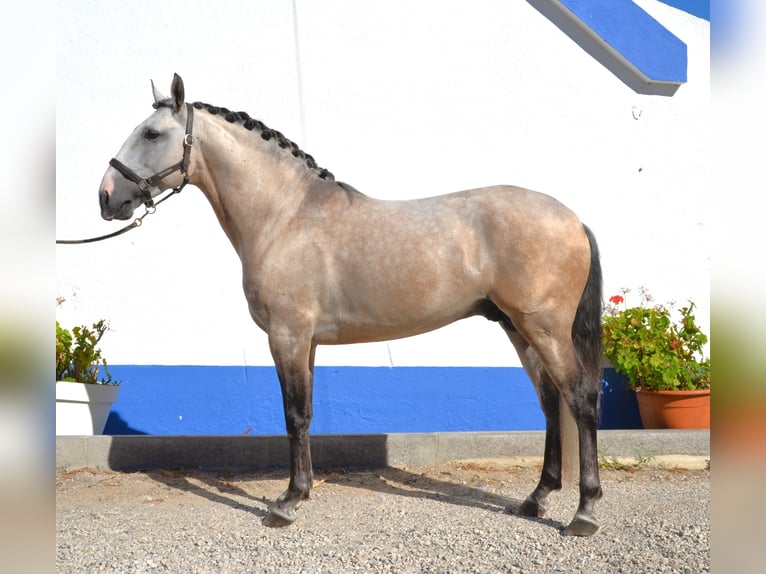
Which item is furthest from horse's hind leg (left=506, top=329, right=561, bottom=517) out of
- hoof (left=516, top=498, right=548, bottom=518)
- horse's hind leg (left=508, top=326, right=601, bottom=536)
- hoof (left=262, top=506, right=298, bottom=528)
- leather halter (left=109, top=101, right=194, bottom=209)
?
leather halter (left=109, top=101, right=194, bottom=209)

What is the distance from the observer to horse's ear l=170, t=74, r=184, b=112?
3.66 metres

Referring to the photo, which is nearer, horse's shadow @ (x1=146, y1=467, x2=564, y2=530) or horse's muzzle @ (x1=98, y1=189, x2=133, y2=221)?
horse's muzzle @ (x1=98, y1=189, x2=133, y2=221)

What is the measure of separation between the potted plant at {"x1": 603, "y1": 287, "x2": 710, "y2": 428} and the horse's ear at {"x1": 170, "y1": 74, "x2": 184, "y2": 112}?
372 centimetres

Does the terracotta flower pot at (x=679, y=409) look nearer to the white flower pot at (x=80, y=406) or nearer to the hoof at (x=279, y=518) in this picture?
the hoof at (x=279, y=518)

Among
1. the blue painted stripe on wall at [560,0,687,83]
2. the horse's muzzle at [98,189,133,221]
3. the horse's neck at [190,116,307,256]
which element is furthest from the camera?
the blue painted stripe on wall at [560,0,687,83]

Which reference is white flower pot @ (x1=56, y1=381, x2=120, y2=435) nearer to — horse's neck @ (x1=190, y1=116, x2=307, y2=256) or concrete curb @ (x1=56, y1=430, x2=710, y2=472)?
concrete curb @ (x1=56, y1=430, x2=710, y2=472)

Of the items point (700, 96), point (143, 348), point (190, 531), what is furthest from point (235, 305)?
point (700, 96)

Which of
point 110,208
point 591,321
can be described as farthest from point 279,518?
point 591,321

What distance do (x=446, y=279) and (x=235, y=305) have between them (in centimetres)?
256

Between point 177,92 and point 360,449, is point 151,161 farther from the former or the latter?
point 360,449

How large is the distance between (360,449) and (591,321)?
6.75 ft

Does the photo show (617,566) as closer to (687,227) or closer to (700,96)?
(687,227)

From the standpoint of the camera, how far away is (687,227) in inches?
235

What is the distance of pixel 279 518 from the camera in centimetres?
363
